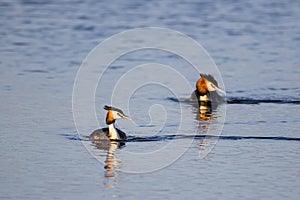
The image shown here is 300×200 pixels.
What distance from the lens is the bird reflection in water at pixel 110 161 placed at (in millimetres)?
14078

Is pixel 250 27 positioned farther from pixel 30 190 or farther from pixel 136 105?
pixel 30 190

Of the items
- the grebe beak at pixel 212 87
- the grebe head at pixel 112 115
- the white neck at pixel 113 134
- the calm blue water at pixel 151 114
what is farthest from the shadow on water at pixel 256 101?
the white neck at pixel 113 134

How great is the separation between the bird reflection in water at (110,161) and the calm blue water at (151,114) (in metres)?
0.03

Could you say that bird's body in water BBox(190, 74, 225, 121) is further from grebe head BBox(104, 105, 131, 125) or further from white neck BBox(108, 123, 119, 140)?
white neck BBox(108, 123, 119, 140)

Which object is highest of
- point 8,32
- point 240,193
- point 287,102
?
point 8,32

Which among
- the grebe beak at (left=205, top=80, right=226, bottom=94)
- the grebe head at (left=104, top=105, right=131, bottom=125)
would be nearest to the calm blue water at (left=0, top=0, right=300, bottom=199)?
the grebe beak at (left=205, top=80, right=226, bottom=94)

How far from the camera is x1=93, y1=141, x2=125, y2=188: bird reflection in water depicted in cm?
1408

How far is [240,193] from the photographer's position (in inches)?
523

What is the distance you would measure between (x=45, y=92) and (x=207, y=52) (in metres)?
7.07

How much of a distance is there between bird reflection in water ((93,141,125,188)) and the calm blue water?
3 centimetres

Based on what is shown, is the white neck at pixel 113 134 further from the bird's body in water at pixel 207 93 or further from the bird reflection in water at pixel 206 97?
the bird's body in water at pixel 207 93

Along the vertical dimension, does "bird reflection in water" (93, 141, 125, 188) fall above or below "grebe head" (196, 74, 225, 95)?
below

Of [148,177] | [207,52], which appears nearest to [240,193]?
[148,177]

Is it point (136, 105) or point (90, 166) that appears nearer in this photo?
point (90, 166)
